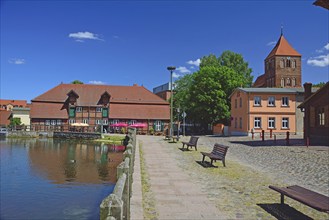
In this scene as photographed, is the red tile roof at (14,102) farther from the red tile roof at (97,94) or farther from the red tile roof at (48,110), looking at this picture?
the red tile roof at (48,110)

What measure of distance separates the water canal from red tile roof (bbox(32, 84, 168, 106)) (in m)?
31.7

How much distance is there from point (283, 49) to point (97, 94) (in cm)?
4300

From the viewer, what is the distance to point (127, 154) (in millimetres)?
8008

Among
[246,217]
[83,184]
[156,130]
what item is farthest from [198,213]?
[156,130]

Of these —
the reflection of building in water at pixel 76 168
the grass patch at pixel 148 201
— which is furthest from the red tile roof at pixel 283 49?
the grass patch at pixel 148 201

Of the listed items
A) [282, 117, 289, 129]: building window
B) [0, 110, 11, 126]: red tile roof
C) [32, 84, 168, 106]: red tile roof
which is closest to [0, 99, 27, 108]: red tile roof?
[0, 110, 11, 126]: red tile roof

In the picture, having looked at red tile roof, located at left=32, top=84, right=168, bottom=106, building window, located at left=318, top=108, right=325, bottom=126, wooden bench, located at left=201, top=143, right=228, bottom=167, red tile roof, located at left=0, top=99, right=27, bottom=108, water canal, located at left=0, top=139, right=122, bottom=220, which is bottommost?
water canal, located at left=0, top=139, right=122, bottom=220

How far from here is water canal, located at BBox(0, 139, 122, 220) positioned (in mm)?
11984

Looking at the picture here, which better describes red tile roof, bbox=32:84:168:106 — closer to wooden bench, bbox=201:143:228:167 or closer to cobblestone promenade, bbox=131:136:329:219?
wooden bench, bbox=201:143:228:167

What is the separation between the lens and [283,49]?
71.0 metres

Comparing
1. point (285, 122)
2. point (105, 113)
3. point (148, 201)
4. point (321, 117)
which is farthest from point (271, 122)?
point (148, 201)

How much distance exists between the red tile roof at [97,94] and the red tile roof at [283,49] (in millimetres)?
31316

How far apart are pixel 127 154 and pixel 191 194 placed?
1981mm

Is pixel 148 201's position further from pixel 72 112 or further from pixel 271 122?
pixel 72 112
